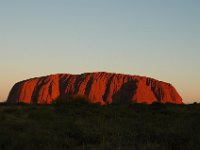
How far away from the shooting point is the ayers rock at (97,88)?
9981 cm

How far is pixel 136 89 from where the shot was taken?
97125 millimetres

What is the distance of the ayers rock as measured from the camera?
3930 inches

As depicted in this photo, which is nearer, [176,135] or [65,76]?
[176,135]

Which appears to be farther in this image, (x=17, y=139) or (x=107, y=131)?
(x=107, y=131)

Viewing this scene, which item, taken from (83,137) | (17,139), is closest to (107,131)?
(83,137)

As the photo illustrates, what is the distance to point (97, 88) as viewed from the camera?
10238 cm

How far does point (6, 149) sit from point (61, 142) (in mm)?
1542

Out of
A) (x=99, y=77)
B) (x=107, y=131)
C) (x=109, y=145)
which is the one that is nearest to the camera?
(x=109, y=145)

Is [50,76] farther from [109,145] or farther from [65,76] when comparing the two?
[109,145]

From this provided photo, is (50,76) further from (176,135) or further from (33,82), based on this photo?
(176,135)

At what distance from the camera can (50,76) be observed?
109 metres

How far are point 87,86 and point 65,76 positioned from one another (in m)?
10.7

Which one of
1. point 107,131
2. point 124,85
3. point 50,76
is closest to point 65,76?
point 50,76

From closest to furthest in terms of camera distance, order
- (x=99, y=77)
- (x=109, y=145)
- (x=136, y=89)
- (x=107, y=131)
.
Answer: (x=109, y=145)
(x=107, y=131)
(x=136, y=89)
(x=99, y=77)
